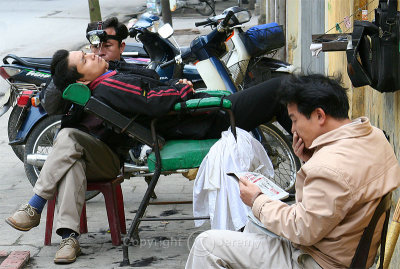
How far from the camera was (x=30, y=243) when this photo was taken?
5.07 meters

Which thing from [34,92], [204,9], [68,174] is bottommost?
[204,9]

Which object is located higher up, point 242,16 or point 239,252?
point 242,16

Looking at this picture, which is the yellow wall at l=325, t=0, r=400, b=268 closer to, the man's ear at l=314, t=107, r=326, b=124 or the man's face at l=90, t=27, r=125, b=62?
the man's ear at l=314, t=107, r=326, b=124

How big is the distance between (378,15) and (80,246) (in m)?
2.39

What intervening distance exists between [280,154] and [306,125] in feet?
9.23

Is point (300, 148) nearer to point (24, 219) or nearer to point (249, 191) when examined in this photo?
point (249, 191)

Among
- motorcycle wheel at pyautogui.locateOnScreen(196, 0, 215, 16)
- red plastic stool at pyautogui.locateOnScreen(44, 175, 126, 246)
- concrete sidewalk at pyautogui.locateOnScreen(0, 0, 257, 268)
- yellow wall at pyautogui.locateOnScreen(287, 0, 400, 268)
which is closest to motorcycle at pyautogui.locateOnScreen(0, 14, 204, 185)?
concrete sidewalk at pyautogui.locateOnScreen(0, 0, 257, 268)

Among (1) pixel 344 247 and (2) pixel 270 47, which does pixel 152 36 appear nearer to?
(2) pixel 270 47

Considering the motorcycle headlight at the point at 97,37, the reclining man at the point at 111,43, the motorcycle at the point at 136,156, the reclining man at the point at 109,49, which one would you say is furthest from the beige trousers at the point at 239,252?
the motorcycle headlight at the point at 97,37

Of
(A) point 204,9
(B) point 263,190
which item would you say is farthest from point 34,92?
(A) point 204,9

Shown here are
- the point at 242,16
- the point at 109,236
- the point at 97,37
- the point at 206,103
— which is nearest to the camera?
the point at 206,103

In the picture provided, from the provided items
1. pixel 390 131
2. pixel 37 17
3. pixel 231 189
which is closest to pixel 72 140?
pixel 231 189

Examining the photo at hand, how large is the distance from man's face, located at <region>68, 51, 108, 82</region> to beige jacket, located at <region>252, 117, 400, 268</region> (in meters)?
2.06

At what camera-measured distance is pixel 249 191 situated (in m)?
3.15
